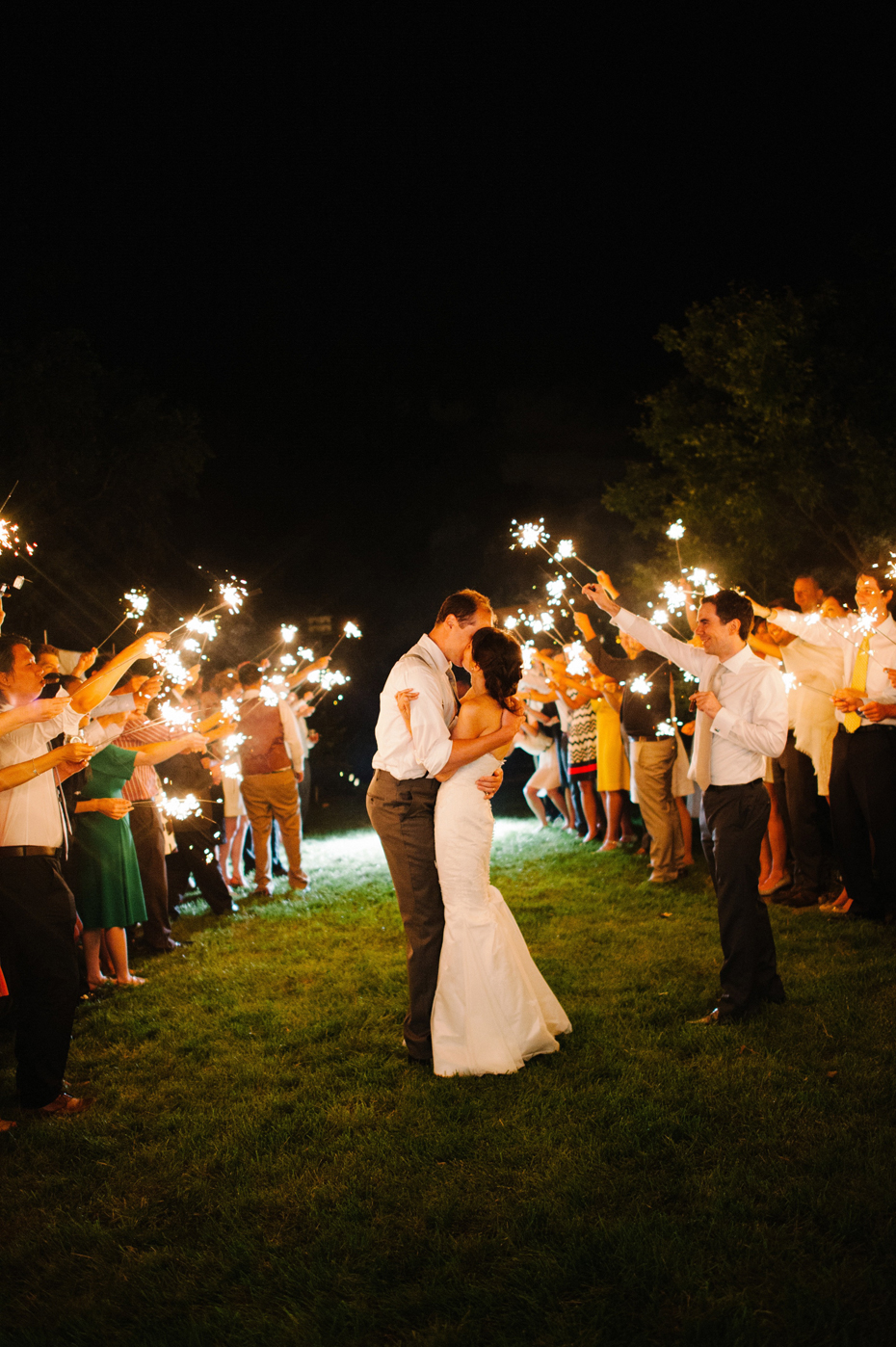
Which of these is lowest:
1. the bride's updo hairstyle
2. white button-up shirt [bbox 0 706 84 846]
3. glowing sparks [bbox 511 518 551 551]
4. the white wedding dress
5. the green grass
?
the green grass

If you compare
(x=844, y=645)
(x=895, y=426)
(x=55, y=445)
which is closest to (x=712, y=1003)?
(x=844, y=645)

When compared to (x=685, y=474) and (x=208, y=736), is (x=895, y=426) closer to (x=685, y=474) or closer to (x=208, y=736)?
(x=685, y=474)

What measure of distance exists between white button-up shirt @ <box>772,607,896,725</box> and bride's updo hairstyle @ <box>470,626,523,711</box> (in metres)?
3.23

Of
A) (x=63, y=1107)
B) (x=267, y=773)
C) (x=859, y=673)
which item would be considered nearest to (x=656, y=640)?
(x=859, y=673)

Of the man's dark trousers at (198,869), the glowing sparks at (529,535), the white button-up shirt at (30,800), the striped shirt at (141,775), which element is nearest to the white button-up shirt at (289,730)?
the man's dark trousers at (198,869)

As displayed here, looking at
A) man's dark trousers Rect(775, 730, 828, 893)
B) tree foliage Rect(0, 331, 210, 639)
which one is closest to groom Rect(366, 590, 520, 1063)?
man's dark trousers Rect(775, 730, 828, 893)

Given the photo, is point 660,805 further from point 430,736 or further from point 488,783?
point 430,736

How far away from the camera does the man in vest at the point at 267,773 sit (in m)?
9.77

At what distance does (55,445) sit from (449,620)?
18.4m

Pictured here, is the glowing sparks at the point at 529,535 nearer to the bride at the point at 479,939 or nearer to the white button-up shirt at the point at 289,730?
the bride at the point at 479,939

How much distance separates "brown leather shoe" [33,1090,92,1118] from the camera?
4441 mm

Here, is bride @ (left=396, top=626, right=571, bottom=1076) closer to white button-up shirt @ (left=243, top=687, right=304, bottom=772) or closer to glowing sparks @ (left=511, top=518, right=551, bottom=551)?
glowing sparks @ (left=511, top=518, right=551, bottom=551)

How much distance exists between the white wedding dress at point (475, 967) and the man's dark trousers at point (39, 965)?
2015 millimetres

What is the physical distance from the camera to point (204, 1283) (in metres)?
2.97
